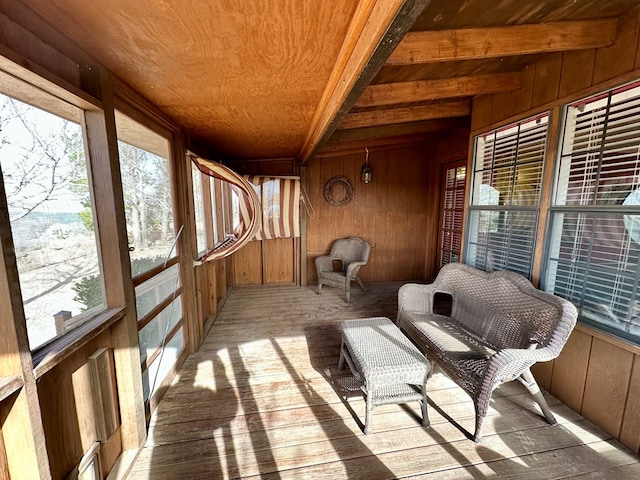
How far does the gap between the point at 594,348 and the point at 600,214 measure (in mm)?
863

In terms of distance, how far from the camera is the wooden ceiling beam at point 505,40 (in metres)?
1.44

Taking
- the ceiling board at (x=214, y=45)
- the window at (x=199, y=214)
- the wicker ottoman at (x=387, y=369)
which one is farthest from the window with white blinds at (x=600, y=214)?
the window at (x=199, y=214)

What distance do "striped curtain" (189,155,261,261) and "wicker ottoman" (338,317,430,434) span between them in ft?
3.89

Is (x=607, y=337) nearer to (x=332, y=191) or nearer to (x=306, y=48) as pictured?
(x=306, y=48)

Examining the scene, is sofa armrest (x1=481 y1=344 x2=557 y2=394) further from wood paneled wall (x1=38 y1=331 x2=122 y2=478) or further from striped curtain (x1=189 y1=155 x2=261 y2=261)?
wood paneled wall (x1=38 y1=331 x2=122 y2=478)

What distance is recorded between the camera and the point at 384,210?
4539mm

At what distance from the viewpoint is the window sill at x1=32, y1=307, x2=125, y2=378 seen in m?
0.89

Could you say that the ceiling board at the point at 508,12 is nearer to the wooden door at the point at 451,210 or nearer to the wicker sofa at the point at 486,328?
the wicker sofa at the point at 486,328

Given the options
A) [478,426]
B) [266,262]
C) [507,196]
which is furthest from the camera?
[266,262]

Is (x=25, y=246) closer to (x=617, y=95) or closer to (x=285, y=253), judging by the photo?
(x=617, y=95)

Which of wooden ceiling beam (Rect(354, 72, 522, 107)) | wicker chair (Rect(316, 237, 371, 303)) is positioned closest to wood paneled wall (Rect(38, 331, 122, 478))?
wooden ceiling beam (Rect(354, 72, 522, 107))

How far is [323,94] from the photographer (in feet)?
4.99

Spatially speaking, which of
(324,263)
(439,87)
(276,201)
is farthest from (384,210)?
(439,87)

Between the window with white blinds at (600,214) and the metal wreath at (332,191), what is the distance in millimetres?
2865
